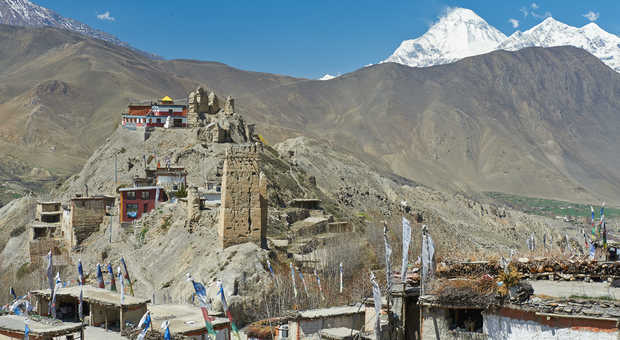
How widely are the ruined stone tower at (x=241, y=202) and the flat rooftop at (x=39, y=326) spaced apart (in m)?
19.1

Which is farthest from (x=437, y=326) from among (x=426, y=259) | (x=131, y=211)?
(x=131, y=211)

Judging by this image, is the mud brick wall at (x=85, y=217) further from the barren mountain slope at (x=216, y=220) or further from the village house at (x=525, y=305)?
the village house at (x=525, y=305)

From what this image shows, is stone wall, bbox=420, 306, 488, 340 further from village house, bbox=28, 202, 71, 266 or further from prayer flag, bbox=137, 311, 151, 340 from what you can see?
village house, bbox=28, 202, 71, 266

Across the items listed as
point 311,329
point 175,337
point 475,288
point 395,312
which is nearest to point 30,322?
point 175,337

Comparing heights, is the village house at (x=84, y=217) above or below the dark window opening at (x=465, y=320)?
above

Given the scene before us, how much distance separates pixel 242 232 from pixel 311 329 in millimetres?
22120

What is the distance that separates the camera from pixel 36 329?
974 inches

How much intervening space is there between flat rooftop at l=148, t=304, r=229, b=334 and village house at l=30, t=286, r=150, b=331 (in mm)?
851

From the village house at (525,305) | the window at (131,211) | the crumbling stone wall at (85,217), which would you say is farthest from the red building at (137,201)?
the village house at (525,305)

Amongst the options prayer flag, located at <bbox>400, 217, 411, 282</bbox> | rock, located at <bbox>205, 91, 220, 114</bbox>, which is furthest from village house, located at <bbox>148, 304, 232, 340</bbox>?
rock, located at <bbox>205, 91, 220, 114</bbox>

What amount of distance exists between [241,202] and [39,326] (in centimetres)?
2142

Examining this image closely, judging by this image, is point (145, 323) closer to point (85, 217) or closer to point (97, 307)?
point (97, 307)

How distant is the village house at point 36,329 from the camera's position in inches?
949

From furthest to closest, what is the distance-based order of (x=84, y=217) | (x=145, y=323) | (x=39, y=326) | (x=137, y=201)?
(x=84, y=217) < (x=137, y=201) < (x=39, y=326) < (x=145, y=323)
